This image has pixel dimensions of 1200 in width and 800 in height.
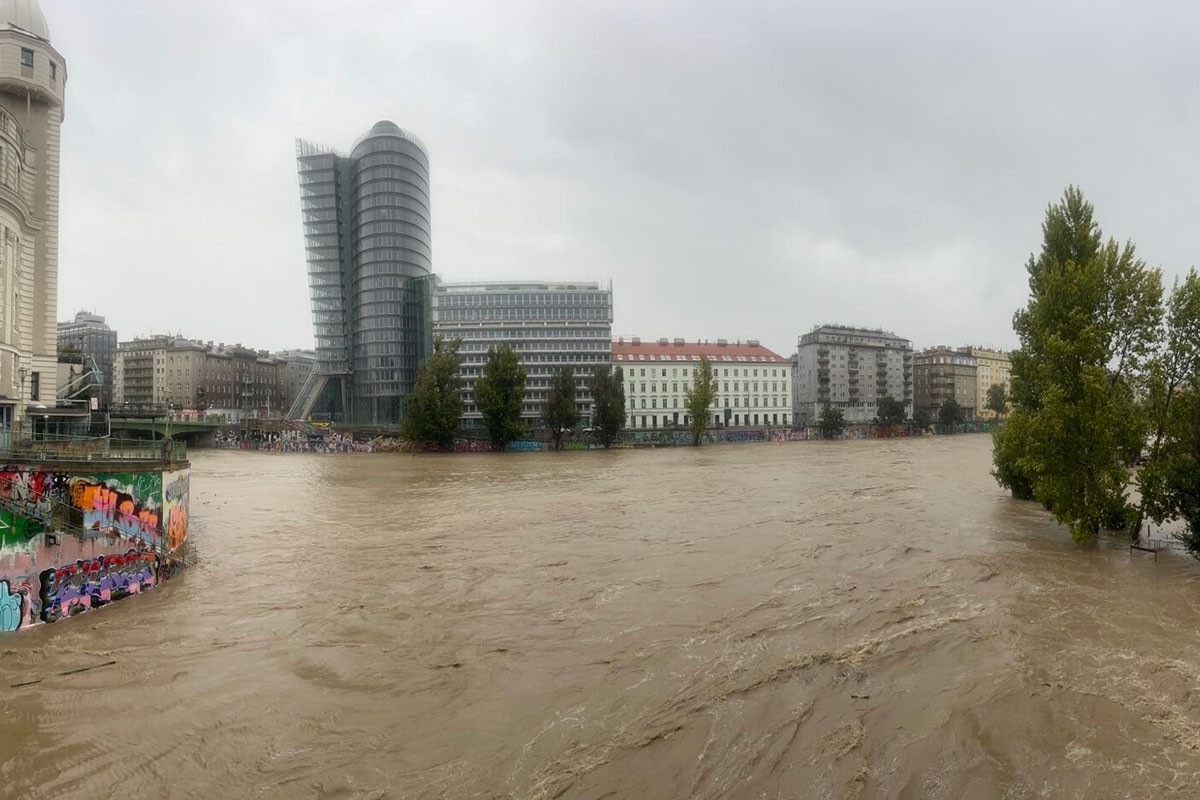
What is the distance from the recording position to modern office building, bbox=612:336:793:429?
392 ft

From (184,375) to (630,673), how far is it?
16998cm

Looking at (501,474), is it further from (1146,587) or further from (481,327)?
(481,327)

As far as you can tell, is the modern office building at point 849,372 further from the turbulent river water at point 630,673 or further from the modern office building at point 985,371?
the turbulent river water at point 630,673

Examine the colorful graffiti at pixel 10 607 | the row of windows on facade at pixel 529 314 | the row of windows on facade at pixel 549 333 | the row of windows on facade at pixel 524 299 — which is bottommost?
the colorful graffiti at pixel 10 607

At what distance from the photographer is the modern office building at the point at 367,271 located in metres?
135

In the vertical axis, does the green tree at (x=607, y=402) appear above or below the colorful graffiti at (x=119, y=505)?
above

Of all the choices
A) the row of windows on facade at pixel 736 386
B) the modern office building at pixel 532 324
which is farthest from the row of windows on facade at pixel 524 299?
the row of windows on facade at pixel 736 386

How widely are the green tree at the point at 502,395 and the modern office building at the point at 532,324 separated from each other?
108 ft

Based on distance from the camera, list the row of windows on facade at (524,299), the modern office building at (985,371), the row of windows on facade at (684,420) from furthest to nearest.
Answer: the modern office building at (985,371), the row of windows on facade at (524,299), the row of windows on facade at (684,420)

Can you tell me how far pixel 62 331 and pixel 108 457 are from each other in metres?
194

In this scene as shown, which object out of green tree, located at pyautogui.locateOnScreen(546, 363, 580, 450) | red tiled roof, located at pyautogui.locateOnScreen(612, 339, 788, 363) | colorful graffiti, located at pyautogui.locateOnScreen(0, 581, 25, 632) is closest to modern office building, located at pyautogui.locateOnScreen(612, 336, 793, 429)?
red tiled roof, located at pyautogui.locateOnScreen(612, 339, 788, 363)

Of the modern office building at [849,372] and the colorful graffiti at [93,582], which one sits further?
the modern office building at [849,372]

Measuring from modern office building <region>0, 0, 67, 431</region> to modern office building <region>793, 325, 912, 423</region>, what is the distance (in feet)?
432

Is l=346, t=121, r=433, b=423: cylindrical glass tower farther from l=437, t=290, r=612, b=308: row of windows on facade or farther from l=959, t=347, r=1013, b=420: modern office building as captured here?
l=959, t=347, r=1013, b=420: modern office building
